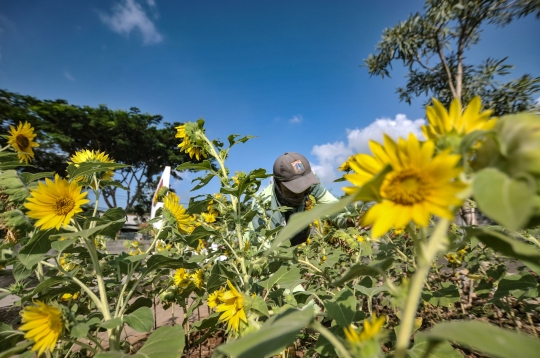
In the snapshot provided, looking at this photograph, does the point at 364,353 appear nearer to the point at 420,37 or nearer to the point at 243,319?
the point at 243,319

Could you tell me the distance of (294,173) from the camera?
2.18 m

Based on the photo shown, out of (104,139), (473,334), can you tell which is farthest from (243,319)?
(104,139)

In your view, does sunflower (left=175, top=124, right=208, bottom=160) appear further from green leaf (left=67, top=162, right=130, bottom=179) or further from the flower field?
green leaf (left=67, top=162, right=130, bottom=179)

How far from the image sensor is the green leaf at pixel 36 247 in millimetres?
841

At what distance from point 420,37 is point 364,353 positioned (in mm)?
9510

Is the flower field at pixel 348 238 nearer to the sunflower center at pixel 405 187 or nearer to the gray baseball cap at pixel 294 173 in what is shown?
the sunflower center at pixel 405 187

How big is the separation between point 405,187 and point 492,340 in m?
0.20

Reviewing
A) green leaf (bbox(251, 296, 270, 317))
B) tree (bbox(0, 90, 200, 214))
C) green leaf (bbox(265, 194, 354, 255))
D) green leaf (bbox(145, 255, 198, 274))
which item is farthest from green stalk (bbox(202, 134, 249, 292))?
tree (bbox(0, 90, 200, 214))

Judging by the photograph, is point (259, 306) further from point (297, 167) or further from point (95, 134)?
point (95, 134)

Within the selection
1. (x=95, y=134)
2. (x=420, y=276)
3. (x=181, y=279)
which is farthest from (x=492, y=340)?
(x=95, y=134)

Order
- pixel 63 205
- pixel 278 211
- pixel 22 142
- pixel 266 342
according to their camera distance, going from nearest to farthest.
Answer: pixel 266 342 < pixel 63 205 < pixel 22 142 < pixel 278 211

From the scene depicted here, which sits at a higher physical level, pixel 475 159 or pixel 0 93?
pixel 0 93

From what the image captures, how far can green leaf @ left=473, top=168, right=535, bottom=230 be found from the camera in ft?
0.87

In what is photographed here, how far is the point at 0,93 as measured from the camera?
8305 mm
